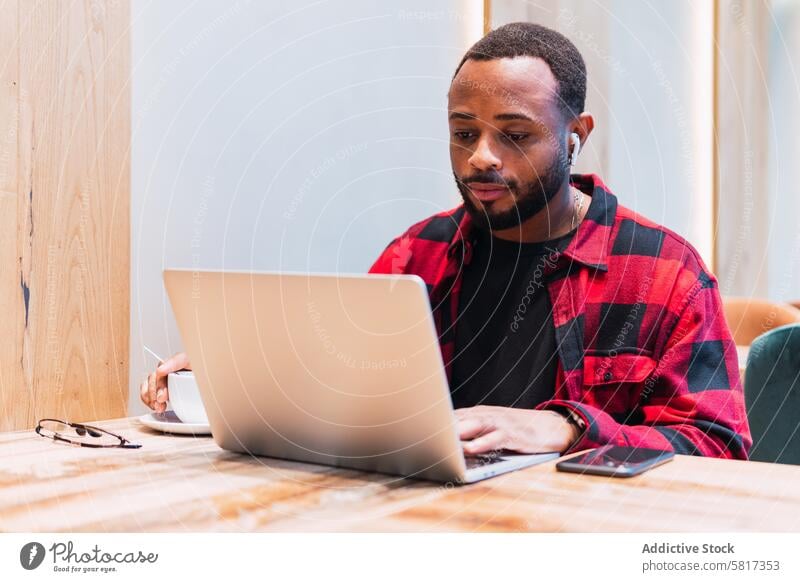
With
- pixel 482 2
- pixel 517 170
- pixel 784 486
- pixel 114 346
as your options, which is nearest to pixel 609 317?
pixel 517 170

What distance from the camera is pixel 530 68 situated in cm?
122

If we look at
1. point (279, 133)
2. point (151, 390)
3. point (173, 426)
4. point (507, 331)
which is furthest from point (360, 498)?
point (279, 133)

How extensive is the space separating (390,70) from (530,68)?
685 mm

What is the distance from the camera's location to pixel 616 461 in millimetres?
798

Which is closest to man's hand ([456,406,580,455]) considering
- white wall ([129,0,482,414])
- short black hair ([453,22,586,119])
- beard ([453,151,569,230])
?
beard ([453,151,569,230])

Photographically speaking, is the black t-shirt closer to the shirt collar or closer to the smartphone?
the shirt collar

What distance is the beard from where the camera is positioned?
124 centimetres

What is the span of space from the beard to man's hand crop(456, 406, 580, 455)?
0.40m

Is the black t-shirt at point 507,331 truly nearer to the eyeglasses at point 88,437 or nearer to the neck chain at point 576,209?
the neck chain at point 576,209

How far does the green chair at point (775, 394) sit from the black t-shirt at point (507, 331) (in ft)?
0.81

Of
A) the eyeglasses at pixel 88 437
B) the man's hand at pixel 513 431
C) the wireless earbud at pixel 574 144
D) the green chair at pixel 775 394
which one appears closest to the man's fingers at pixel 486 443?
the man's hand at pixel 513 431

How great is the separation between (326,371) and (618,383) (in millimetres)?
495

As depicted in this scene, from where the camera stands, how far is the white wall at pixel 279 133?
1.35 m
